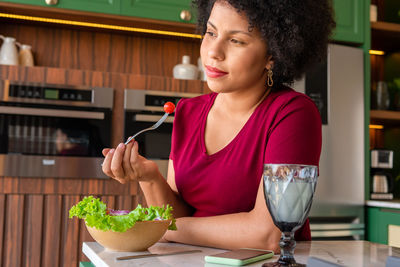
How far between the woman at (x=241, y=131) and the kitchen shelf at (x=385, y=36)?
184cm

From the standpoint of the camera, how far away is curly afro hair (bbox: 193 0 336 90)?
4.05ft

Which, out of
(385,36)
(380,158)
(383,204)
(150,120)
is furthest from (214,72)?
(385,36)

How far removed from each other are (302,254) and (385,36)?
2638 mm

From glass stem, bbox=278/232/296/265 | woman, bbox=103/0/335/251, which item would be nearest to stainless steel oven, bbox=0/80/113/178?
woman, bbox=103/0/335/251

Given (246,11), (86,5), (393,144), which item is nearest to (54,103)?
(86,5)

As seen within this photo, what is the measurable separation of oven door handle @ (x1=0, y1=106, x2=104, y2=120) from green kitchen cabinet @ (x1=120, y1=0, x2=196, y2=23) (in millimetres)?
603

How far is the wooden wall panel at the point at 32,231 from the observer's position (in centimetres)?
227

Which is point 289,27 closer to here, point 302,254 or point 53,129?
point 302,254

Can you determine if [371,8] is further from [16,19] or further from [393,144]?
[16,19]

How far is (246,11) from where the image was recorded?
122 centimetres

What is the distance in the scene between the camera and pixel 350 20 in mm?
2951

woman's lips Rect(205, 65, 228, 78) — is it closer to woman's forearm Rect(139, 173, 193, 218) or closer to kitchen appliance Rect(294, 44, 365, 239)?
woman's forearm Rect(139, 173, 193, 218)

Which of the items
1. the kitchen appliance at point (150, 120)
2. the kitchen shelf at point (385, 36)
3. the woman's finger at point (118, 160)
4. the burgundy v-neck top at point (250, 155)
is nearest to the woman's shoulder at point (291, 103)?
the burgundy v-neck top at point (250, 155)

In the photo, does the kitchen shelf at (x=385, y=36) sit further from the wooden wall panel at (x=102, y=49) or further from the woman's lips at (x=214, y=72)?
the woman's lips at (x=214, y=72)
